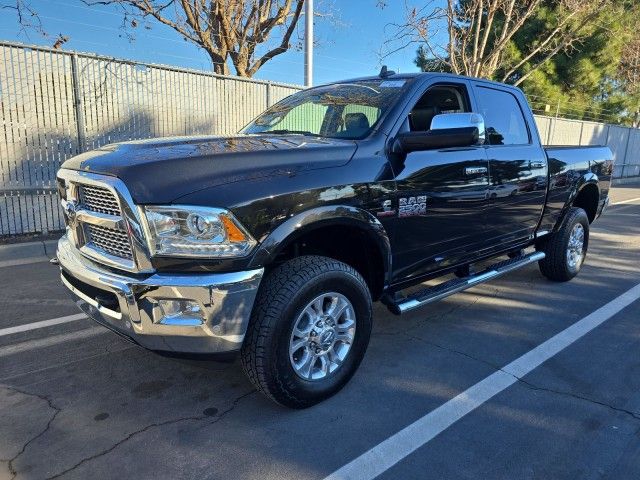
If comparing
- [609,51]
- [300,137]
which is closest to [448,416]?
[300,137]

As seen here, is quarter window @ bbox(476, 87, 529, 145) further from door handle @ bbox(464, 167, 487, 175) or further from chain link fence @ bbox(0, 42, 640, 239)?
chain link fence @ bbox(0, 42, 640, 239)

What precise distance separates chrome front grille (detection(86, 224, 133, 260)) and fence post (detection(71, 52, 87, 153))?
5540 millimetres

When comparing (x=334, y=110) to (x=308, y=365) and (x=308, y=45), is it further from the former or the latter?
(x=308, y=45)

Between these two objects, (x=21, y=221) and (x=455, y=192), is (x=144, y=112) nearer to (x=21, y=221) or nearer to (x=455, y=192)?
(x=21, y=221)

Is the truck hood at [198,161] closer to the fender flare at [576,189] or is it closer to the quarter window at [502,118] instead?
the quarter window at [502,118]

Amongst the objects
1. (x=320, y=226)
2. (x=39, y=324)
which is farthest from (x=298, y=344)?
(x=39, y=324)

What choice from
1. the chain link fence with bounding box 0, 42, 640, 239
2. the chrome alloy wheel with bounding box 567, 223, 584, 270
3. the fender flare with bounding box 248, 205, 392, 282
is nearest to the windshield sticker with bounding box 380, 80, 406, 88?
the fender flare with bounding box 248, 205, 392, 282

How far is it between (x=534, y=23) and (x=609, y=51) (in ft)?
19.7

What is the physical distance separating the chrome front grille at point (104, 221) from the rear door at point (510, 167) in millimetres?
2832

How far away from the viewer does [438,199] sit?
11.5ft

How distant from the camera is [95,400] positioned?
2967 mm

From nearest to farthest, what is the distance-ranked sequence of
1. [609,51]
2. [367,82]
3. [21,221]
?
[367,82] < [21,221] < [609,51]

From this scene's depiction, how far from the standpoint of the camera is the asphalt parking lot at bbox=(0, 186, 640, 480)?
242cm

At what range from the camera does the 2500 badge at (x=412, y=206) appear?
3232 mm
